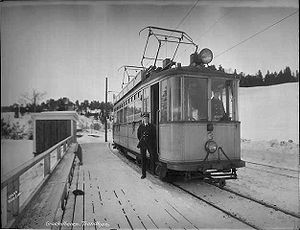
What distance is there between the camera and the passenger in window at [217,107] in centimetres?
297

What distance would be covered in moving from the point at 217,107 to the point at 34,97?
208cm

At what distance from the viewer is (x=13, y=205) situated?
85.7 inches

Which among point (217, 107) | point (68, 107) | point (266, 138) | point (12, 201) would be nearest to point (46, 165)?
point (12, 201)

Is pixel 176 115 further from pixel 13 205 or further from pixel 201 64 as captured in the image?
pixel 13 205

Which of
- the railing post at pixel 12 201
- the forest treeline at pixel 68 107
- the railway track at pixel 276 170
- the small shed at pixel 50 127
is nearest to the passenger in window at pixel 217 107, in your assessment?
the railway track at pixel 276 170

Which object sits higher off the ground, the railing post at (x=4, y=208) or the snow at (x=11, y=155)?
the snow at (x=11, y=155)

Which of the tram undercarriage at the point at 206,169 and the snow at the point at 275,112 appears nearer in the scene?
the snow at the point at 275,112

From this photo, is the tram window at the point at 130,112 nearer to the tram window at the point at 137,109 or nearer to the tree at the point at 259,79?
the tram window at the point at 137,109

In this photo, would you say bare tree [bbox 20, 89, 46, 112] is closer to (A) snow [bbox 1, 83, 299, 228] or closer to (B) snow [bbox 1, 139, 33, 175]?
(A) snow [bbox 1, 83, 299, 228]

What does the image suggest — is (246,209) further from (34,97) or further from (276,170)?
(34,97)

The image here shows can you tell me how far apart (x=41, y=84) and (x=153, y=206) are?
1.64 meters

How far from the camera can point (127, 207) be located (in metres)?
2.35

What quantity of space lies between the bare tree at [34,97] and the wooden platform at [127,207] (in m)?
0.89

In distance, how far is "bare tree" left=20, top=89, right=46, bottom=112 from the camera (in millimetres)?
2326
